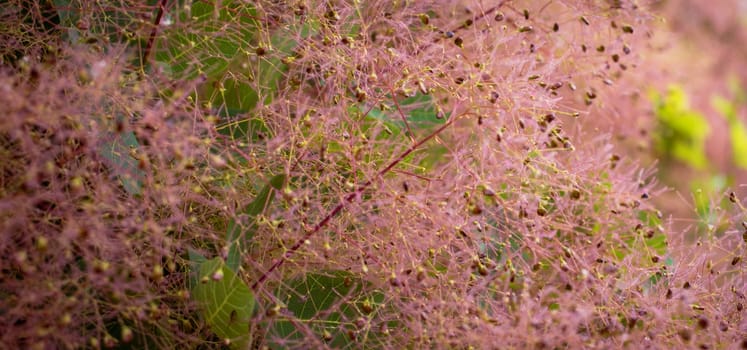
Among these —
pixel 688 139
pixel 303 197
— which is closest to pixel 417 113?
pixel 303 197

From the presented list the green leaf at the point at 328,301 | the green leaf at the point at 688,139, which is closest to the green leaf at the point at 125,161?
the green leaf at the point at 328,301

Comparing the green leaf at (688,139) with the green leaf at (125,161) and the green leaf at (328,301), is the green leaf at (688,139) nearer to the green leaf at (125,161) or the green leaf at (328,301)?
the green leaf at (328,301)

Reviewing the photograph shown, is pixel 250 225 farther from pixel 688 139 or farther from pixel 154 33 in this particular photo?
pixel 688 139

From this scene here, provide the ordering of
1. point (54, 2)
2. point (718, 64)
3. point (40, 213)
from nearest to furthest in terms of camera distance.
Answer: point (40, 213) → point (54, 2) → point (718, 64)

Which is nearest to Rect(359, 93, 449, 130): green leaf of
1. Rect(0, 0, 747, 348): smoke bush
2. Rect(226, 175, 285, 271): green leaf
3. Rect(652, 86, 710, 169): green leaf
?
Rect(0, 0, 747, 348): smoke bush

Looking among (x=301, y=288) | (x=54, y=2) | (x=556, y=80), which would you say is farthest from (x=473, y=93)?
(x=54, y=2)

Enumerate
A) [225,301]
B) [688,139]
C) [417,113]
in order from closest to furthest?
[225,301], [417,113], [688,139]

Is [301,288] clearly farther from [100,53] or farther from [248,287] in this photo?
[100,53]
